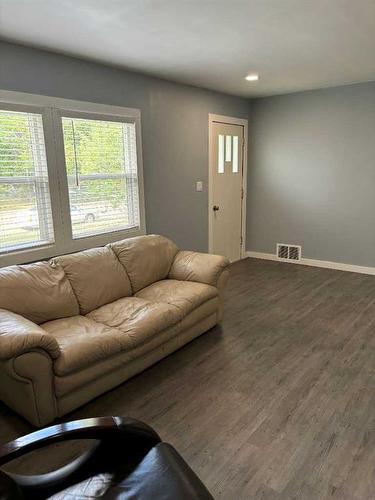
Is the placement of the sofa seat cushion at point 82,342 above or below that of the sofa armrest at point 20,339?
below

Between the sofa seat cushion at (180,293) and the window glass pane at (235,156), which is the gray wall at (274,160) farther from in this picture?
the sofa seat cushion at (180,293)

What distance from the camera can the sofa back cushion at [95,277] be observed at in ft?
9.25

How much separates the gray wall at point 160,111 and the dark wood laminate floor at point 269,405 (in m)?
1.57

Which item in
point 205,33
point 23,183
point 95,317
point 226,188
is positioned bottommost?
point 95,317

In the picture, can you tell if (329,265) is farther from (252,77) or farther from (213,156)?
(252,77)

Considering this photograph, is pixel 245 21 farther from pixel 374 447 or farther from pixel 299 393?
pixel 374 447

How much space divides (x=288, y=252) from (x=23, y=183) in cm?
398

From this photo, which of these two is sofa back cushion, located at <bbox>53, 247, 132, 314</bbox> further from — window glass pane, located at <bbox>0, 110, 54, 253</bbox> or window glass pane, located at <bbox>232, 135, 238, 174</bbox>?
window glass pane, located at <bbox>232, 135, 238, 174</bbox>

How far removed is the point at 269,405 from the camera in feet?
7.45

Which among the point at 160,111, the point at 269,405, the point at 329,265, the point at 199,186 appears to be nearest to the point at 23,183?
the point at 160,111

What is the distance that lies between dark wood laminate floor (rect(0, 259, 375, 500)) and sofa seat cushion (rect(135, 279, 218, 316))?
1.31 feet

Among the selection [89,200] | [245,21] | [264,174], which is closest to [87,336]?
[89,200]

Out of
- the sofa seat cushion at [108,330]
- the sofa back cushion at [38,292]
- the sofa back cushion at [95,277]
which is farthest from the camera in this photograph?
the sofa back cushion at [95,277]

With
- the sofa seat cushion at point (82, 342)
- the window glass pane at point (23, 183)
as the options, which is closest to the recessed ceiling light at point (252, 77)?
the window glass pane at point (23, 183)
